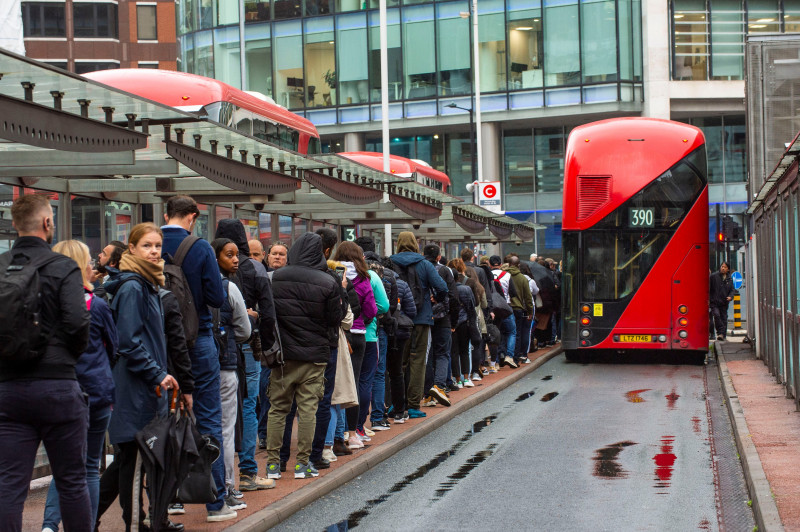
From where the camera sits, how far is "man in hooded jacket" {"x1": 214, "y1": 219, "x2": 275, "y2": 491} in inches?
330

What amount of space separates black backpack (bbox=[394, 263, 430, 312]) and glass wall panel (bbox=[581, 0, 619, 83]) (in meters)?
31.1

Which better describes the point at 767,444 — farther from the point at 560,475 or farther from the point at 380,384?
the point at 380,384

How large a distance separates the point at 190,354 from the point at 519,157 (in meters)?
40.1

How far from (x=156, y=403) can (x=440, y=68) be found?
39495 millimetres

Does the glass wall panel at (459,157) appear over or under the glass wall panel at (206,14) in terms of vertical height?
under

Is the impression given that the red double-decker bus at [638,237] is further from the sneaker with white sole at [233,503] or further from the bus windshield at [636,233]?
the sneaker with white sole at [233,503]

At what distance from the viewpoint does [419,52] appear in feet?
149

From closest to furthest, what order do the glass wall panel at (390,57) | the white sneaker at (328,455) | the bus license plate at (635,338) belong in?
the white sneaker at (328,455) → the bus license plate at (635,338) → the glass wall panel at (390,57)

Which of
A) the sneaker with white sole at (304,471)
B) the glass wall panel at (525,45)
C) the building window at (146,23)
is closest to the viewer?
the sneaker with white sole at (304,471)

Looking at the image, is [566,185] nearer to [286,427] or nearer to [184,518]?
[286,427]

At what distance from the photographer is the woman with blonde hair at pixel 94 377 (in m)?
6.12

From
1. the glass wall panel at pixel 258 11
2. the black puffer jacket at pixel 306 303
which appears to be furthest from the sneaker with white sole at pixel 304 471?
the glass wall panel at pixel 258 11

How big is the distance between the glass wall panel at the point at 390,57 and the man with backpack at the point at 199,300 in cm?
3865

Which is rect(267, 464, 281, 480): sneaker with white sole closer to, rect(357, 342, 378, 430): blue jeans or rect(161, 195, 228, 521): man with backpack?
rect(161, 195, 228, 521): man with backpack
